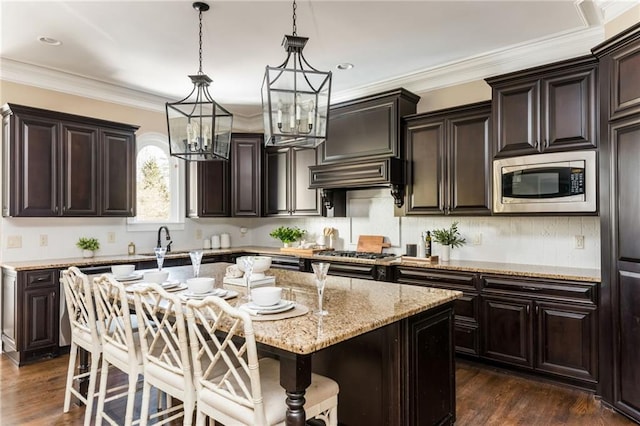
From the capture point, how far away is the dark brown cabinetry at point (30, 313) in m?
A: 3.56

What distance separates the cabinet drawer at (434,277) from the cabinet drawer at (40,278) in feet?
10.7

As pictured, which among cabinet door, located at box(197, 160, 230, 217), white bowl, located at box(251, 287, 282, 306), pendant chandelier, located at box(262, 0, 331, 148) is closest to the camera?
white bowl, located at box(251, 287, 282, 306)

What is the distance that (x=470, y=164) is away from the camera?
3740 mm

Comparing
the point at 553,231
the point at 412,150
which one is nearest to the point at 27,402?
the point at 412,150

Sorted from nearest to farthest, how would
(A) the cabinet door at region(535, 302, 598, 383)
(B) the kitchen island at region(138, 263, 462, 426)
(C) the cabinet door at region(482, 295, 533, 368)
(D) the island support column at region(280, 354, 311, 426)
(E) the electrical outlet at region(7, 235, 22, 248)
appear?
(D) the island support column at region(280, 354, 311, 426), (B) the kitchen island at region(138, 263, 462, 426), (A) the cabinet door at region(535, 302, 598, 383), (C) the cabinet door at region(482, 295, 533, 368), (E) the electrical outlet at region(7, 235, 22, 248)

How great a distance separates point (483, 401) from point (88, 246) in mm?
4057

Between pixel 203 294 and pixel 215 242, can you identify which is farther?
pixel 215 242

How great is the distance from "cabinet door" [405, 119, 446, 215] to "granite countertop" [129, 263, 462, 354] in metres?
1.65

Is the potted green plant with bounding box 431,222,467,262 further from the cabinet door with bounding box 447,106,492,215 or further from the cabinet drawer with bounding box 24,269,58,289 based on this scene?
the cabinet drawer with bounding box 24,269,58,289

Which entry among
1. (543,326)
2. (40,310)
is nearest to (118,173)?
(40,310)

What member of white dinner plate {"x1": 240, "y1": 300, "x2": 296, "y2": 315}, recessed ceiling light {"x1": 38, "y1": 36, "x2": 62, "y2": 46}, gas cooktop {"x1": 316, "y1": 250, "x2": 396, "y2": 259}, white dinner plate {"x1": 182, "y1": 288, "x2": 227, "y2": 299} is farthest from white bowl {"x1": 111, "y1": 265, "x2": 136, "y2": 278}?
gas cooktop {"x1": 316, "y1": 250, "x2": 396, "y2": 259}

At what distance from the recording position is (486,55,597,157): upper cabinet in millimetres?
3016

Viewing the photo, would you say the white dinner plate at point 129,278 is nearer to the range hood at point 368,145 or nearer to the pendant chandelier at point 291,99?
the pendant chandelier at point 291,99

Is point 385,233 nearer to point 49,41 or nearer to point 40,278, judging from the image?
point 40,278
